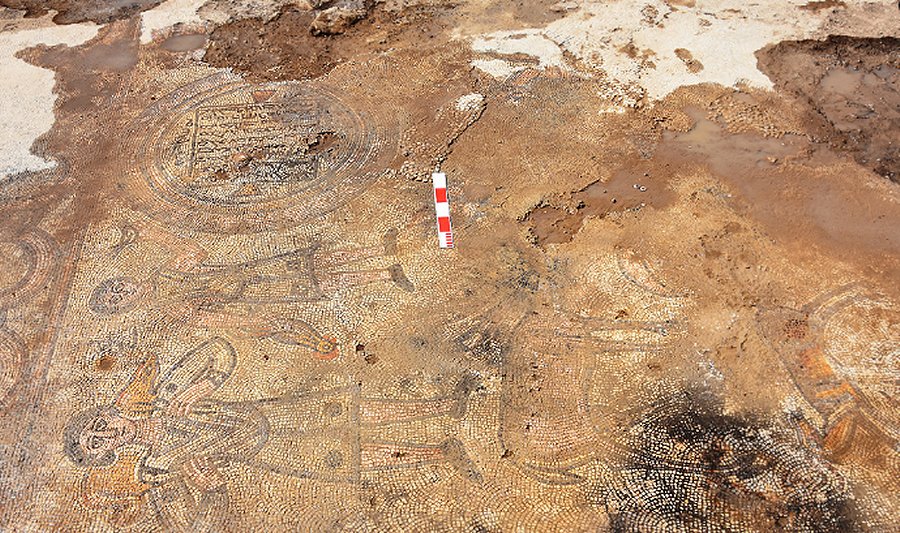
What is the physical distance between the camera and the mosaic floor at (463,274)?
35.0 feet

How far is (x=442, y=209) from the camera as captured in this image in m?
15.0

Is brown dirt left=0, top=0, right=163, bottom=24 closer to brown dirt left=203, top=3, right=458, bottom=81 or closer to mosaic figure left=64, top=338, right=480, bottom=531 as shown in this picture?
brown dirt left=203, top=3, right=458, bottom=81

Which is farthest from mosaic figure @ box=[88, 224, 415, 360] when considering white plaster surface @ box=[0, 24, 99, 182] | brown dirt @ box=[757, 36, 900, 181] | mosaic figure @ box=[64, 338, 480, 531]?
brown dirt @ box=[757, 36, 900, 181]

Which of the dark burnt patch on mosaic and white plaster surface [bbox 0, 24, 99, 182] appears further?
white plaster surface [bbox 0, 24, 99, 182]

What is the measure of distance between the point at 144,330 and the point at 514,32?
557 inches

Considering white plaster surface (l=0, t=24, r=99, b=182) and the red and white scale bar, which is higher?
white plaster surface (l=0, t=24, r=99, b=182)

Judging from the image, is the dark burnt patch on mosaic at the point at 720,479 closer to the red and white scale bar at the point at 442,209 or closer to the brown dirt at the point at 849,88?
the red and white scale bar at the point at 442,209

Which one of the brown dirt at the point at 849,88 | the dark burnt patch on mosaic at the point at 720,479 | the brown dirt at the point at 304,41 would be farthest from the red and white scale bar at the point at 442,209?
the brown dirt at the point at 849,88

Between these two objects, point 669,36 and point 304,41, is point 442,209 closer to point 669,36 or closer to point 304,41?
point 304,41

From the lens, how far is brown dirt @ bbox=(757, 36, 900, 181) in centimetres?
1598

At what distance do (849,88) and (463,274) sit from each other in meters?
12.6

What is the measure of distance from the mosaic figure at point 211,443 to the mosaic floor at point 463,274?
5 centimetres

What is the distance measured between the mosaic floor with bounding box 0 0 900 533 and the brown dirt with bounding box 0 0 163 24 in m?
2.26

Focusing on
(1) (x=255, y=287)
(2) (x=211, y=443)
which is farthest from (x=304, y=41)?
(2) (x=211, y=443)
